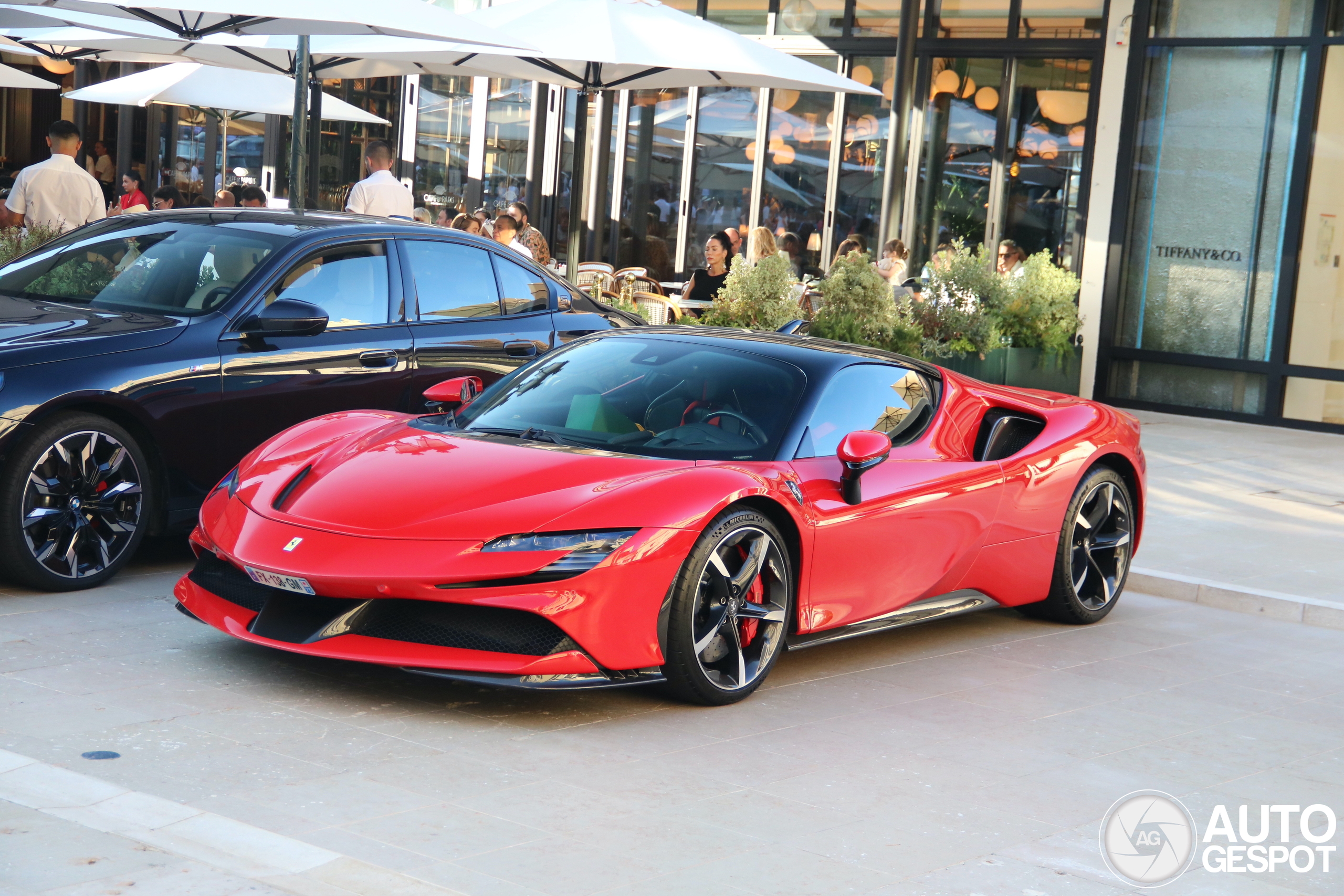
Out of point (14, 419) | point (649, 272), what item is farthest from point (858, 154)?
point (14, 419)

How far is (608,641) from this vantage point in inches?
193

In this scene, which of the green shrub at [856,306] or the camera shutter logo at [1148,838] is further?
the green shrub at [856,306]

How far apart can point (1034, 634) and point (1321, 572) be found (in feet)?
7.87

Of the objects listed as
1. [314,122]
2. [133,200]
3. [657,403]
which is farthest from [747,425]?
[133,200]

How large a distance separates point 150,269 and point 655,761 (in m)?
3.86

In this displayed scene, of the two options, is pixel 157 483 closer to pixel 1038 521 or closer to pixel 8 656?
pixel 8 656

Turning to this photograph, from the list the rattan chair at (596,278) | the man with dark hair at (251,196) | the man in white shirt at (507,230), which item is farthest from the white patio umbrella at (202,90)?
the rattan chair at (596,278)

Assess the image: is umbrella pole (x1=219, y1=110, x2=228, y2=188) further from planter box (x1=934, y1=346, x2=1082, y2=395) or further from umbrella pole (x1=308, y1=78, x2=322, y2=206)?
planter box (x1=934, y1=346, x2=1082, y2=395)

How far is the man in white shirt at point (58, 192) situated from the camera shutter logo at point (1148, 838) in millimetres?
9186

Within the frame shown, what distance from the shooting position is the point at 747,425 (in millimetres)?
5734

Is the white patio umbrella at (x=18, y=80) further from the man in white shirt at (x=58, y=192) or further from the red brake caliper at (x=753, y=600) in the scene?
the red brake caliper at (x=753, y=600)

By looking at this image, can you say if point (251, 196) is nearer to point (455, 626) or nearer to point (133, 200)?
point (133, 200)

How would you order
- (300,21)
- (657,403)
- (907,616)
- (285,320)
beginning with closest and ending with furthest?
(657,403) < (907,616) < (285,320) < (300,21)

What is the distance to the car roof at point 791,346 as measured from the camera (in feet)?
19.8
